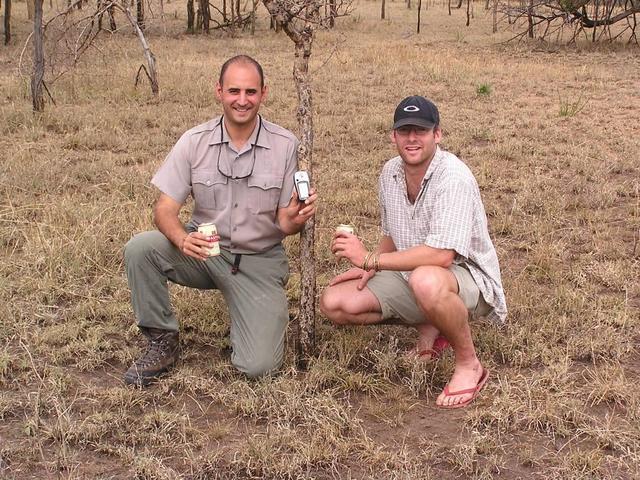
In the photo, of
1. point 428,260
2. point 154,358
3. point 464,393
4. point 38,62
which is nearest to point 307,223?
point 428,260

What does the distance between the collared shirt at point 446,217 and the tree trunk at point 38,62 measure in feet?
21.1

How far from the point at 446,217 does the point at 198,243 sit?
3.71 ft

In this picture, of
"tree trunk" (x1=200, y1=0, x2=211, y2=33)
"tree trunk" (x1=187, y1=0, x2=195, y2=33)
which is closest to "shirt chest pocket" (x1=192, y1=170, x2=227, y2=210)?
"tree trunk" (x1=200, y1=0, x2=211, y2=33)

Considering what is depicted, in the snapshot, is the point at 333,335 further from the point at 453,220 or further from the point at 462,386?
the point at 453,220

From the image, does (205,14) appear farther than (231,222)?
Yes

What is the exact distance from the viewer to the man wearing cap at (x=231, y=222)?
3801 millimetres

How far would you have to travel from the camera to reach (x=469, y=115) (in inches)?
388

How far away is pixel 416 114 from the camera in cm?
357

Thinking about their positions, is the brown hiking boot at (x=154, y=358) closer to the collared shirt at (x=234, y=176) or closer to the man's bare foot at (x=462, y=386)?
the collared shirt at (x=234, y=176)

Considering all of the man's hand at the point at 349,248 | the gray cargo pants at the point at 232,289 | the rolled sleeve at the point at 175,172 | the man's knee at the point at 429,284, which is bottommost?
the gray cargo pants at the point at 232,289

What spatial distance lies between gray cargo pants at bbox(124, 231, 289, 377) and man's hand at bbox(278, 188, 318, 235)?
0.79 feet

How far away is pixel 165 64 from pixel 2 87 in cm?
358

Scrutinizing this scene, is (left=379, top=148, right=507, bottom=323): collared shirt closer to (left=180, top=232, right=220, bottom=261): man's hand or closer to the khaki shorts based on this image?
the khaki shorts

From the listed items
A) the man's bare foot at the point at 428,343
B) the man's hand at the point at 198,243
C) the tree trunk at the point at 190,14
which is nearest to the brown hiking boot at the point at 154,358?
the man's hand at the point at 198,243
